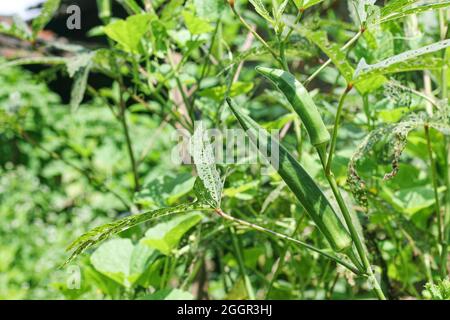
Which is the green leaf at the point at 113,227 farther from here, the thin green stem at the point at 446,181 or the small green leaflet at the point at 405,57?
the thin green stem at the point at 446,181

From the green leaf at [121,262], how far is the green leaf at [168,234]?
7cm

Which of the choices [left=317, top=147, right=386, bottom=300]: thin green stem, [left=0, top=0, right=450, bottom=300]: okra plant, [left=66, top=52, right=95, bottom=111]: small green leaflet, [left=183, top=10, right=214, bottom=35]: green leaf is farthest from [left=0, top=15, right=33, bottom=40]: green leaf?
[left=317, top=147, right=386, bottom=300]: thin green stem

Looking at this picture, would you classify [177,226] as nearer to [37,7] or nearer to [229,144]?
[229,144]

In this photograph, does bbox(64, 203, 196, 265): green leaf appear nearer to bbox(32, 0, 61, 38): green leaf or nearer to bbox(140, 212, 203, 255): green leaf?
bbox(140, 212, 203, 255): green leaf

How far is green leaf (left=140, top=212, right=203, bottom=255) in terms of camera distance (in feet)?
2.83

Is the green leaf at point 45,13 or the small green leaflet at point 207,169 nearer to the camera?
the small green leaflet at point 207,169

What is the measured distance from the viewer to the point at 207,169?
1.94 ft

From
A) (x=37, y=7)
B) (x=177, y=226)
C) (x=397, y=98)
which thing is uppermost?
(x=37, y=7)

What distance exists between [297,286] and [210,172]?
60 cm

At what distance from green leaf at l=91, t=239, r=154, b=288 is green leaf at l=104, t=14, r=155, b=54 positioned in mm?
328

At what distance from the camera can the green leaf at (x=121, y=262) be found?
0.94 metres

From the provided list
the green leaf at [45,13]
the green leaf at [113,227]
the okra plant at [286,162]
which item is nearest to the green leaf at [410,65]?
the okra plant at [286,162]
